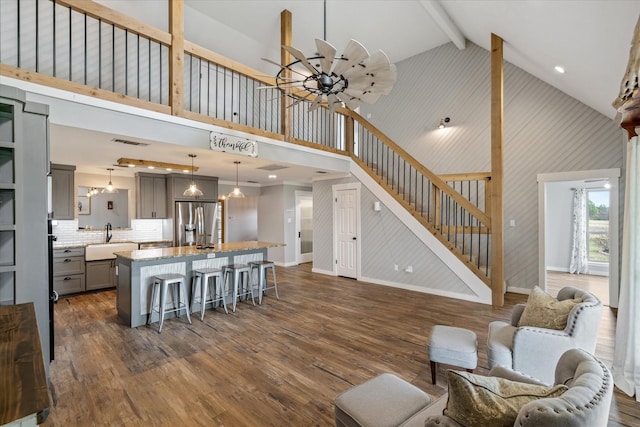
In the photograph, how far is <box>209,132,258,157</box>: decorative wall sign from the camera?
4051 mm

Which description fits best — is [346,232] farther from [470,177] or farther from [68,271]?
[68,271]

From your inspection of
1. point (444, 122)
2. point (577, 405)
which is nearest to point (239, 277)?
point (577, 405)

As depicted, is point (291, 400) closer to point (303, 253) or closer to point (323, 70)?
point (323, 70)

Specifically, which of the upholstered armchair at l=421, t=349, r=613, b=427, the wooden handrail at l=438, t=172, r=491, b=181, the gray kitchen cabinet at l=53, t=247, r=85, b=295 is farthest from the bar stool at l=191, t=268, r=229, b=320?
the wooden handrail at l=438, t=172, r=491, b=181

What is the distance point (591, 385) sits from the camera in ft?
3.57

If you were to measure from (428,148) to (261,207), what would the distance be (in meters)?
4.97

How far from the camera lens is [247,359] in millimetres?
3107

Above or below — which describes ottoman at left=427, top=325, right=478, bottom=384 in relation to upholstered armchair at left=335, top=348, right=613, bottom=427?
below

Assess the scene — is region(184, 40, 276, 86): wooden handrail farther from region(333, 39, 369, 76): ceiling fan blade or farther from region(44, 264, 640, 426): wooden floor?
region(44, 264, 640, 426): wooden floor

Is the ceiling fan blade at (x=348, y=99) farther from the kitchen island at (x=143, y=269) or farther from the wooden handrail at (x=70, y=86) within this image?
the kitchen island at (x=143, y=269)

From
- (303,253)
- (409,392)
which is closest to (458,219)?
(303,253)

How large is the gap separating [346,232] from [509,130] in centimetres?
388

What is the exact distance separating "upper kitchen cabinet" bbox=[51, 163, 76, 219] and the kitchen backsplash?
358mm

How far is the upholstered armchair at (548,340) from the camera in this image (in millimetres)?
2248
